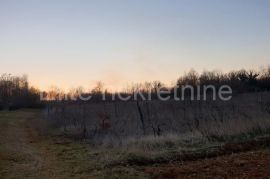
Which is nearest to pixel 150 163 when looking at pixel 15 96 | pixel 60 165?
pixel 60 165

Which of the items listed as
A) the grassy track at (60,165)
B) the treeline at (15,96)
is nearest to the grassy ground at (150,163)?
the grassy track at (60,165)

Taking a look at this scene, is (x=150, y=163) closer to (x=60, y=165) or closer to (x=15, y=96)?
(x=60, y=165)

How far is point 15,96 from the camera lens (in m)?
101

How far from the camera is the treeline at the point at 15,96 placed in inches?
3727

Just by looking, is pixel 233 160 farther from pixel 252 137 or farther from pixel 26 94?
pixel 26 94

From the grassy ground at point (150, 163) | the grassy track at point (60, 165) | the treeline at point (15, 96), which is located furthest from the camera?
the treeline at point (15, 96)

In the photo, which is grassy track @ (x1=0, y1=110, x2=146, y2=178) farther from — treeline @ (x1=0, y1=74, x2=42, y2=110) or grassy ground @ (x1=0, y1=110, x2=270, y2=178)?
treeline @ (x1=0, y1=74, x2=42, y2=110)

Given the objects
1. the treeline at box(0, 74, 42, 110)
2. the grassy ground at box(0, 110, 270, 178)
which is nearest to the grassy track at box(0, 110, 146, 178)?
the grassy ground at box(0, 110, 270, 178)

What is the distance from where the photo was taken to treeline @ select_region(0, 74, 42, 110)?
311 ft

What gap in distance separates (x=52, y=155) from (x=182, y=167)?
24.9 feet

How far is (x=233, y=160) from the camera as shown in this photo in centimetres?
1387

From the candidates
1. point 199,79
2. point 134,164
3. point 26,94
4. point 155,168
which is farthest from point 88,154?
point 26,94

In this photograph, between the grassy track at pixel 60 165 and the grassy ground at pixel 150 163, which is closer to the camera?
the grassy ground at pixel 150 163

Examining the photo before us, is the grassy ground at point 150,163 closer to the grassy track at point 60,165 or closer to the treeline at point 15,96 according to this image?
the grassy track at point 60,165
